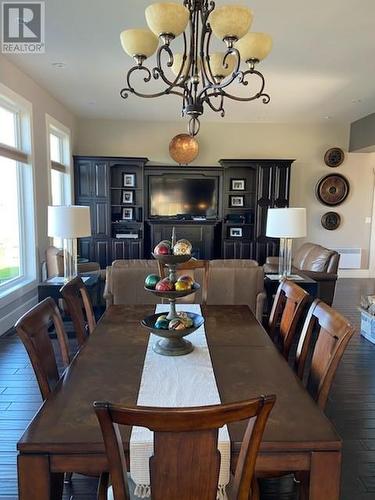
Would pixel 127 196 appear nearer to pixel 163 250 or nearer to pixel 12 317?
pixel 12 317

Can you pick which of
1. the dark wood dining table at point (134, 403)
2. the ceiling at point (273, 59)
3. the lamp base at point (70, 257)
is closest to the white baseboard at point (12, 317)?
the lamp base at point (70, 257)

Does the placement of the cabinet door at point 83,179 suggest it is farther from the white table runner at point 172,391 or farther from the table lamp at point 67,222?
the white table runner at point 172,391

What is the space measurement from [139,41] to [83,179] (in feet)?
16.5

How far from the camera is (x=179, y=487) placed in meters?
0.92

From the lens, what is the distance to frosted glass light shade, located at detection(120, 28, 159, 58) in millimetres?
2226

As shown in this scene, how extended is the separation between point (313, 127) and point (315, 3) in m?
4.83

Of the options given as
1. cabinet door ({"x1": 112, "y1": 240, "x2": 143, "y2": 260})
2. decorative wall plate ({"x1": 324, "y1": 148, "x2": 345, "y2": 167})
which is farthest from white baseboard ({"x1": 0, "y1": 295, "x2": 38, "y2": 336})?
decorative wall plate ({"x1": 324, "y1": 148, "x2": 345, "y2": 167})

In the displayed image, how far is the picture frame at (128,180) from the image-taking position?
286 inches

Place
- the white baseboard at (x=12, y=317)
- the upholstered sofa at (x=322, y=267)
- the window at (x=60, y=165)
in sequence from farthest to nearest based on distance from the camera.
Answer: the window at (x=60, y=165) < the upholstered sofa at (x=322, y=267) < the white baseboard at (x=12, y=317)

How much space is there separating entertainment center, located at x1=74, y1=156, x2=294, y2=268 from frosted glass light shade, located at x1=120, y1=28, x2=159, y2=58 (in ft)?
15.6

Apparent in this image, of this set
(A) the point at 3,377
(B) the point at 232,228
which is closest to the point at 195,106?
(A) the point at 3,377

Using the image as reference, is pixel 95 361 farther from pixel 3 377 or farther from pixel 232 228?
pixel 232 228

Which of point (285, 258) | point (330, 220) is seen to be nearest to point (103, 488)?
point (285, 258)

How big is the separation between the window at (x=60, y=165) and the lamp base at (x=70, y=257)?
208 cm
